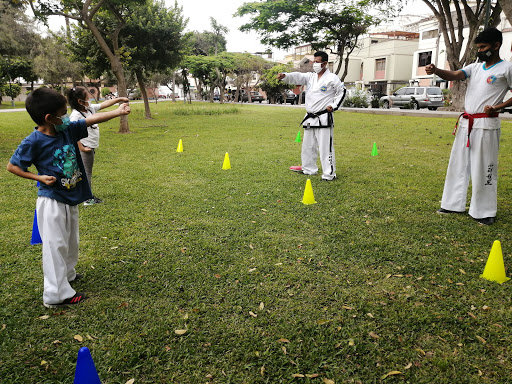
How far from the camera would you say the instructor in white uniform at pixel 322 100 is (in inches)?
268

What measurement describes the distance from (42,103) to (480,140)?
15.2 ft

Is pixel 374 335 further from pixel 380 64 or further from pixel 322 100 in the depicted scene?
pixel 380 64

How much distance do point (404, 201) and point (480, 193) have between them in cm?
114

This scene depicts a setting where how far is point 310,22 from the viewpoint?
1038 inches

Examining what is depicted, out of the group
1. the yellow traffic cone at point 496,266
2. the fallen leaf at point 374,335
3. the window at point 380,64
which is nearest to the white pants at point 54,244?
the fallen leaf at point 374,335

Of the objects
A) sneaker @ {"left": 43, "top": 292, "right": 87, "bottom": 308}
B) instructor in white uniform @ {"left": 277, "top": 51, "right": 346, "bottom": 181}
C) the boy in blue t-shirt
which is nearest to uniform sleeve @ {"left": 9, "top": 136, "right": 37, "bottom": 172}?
the boy in blue t-shirt

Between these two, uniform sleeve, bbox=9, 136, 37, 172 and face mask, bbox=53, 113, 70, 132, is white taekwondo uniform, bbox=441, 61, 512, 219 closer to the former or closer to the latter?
face mask, bbox=53, 113, 70, 132

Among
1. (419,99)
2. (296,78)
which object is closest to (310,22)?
(419,99)

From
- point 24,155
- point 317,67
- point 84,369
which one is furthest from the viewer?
point 317,67

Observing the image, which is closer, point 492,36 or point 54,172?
point 54,172

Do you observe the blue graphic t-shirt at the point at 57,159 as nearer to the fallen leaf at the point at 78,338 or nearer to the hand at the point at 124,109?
the hand at the point at 124,109

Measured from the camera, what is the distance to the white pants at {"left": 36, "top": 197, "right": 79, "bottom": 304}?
9.71ft

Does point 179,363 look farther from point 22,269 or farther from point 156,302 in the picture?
point 22,269

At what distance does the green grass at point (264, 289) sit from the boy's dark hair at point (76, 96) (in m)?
1.40
